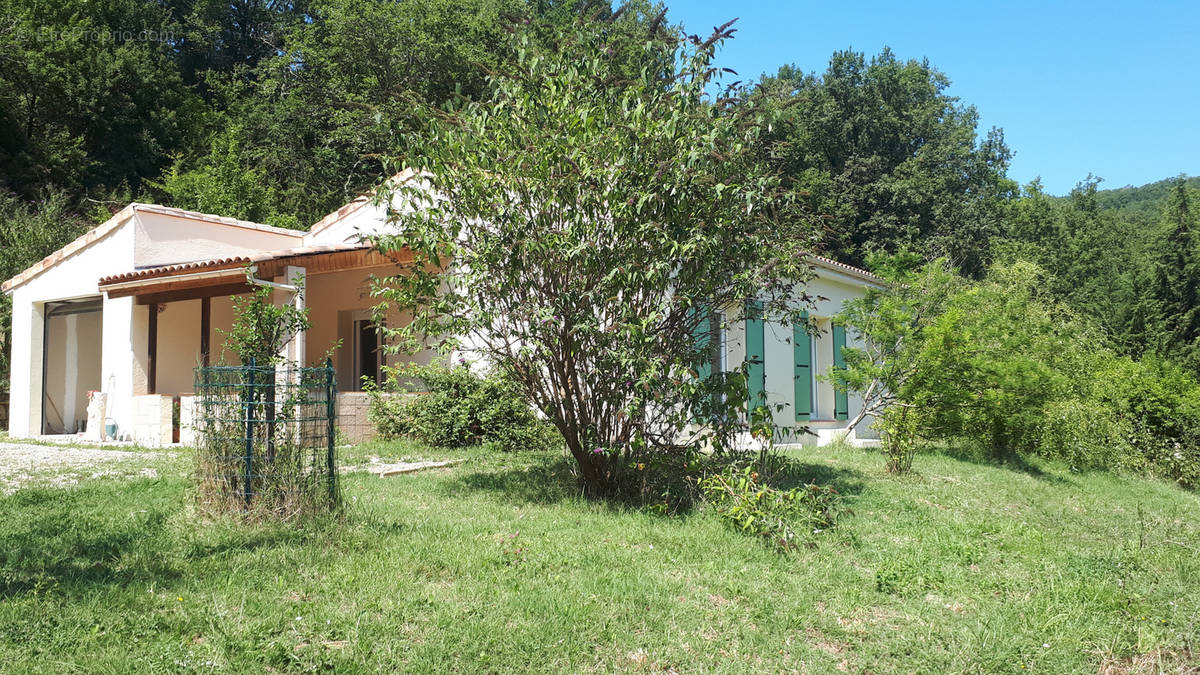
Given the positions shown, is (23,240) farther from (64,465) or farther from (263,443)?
(263,443)

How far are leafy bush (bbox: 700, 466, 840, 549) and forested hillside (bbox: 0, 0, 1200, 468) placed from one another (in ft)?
42.0

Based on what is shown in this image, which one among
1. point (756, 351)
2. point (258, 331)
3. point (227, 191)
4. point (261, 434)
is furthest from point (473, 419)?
point (227, 191)

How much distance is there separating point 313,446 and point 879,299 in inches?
374

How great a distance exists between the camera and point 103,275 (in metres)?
13.4

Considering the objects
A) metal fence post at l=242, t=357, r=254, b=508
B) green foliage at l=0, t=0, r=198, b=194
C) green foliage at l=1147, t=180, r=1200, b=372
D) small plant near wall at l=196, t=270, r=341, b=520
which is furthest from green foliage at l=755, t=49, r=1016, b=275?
metal fence post at l=242, t=357, r=254, b=508

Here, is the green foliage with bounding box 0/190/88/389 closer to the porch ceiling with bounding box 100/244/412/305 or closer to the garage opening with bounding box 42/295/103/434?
the garage opening with bounding box 42/295/103/434

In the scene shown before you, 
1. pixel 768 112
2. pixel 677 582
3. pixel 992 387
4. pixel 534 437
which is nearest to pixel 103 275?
pixel 534 437

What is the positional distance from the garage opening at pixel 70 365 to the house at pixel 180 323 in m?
0.02

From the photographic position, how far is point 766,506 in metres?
6.02

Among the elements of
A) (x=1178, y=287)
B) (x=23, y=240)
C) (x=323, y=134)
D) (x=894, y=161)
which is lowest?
(x=1178, y=287)

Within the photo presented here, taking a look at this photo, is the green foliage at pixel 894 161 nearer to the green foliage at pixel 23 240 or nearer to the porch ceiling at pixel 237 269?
the porch ceiling at pixel 237 269

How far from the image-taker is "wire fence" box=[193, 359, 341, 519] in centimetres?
550

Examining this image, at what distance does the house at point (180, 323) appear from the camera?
1166 centimetres

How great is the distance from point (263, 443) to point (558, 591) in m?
2.32
